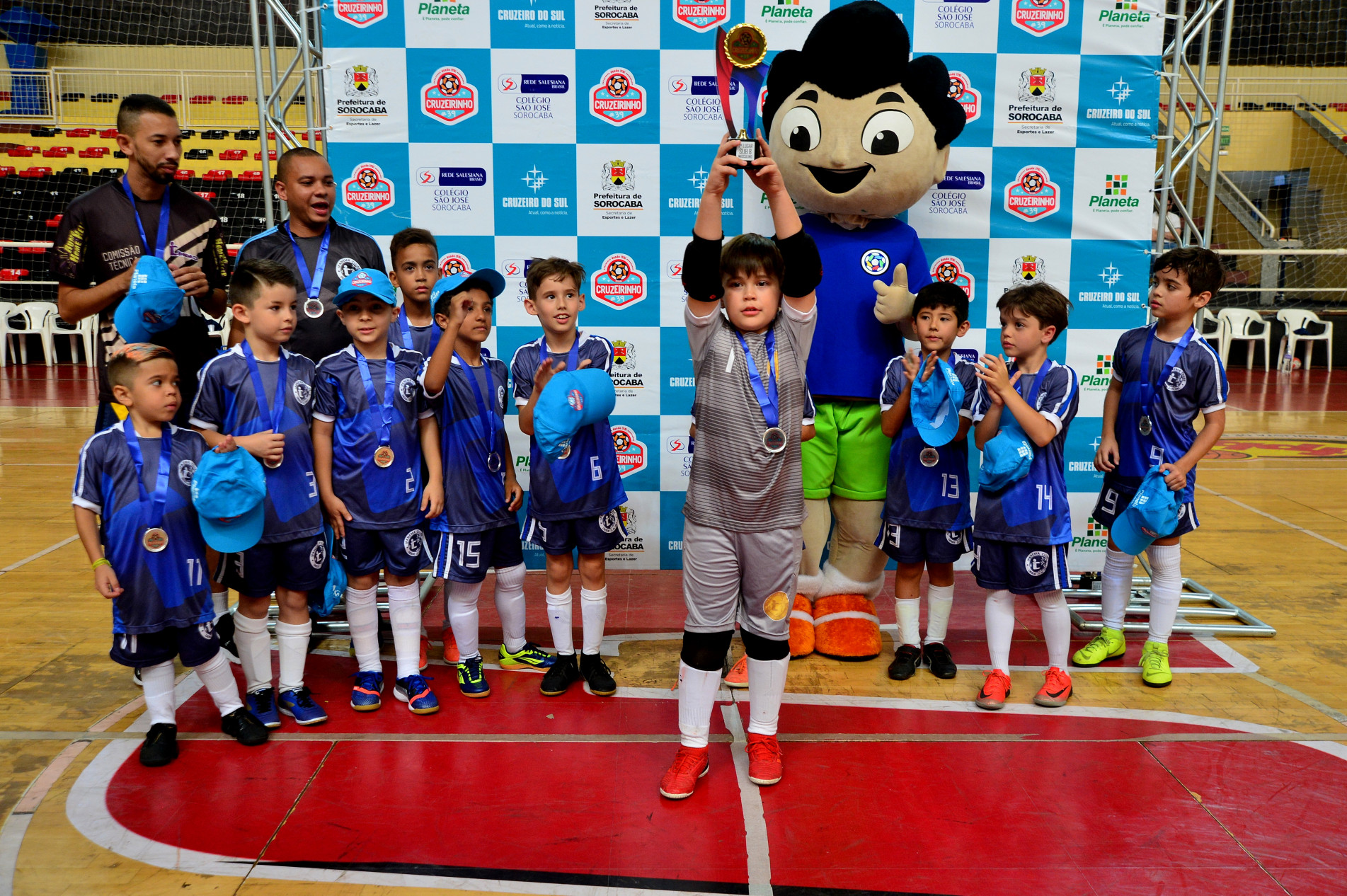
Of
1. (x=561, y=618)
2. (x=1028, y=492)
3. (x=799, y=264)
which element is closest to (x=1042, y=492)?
(x=1028, y=492)

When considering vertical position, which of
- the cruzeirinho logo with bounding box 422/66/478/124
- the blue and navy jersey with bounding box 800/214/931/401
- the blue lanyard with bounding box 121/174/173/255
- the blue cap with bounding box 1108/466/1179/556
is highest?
the cruzeirinho logo with bounding box 422/66/478/124

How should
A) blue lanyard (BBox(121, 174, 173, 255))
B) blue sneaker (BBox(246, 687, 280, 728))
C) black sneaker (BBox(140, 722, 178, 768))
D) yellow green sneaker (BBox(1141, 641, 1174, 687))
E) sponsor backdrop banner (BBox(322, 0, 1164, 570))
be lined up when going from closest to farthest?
black sneaker (BBox(140, 722, 178, 768)) → blue sneaker (BBox(246, 687, 280, 728)) → blue lanyard (BBox(121, 174, 173, 255)) → yellow green sneaker (BBox(1141, 641, 1174, 687)) → sponsor backdrop banner (BBox(322, 0, 1164, 570))

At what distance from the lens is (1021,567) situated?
3777 millimetres

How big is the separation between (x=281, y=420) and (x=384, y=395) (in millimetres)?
380

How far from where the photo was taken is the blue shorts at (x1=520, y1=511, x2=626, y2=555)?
394 cm

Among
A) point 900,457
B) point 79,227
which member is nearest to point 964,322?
point 900,457

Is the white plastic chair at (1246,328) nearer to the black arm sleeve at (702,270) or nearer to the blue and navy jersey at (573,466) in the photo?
the blue and navy jersey at (573,466)

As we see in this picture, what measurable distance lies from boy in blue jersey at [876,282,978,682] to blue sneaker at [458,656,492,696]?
1720mm

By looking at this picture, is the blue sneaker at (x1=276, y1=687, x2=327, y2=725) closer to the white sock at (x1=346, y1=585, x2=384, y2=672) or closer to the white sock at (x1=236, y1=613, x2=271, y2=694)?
the white sock at (x1=236, y1=613, x2=271, y2=694)

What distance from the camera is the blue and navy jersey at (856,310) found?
14.0 feet

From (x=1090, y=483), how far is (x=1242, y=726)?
1807mm

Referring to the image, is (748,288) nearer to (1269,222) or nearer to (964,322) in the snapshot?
(964,322)

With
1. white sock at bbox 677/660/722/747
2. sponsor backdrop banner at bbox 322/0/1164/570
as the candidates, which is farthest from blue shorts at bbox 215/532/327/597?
sponsor backdrop banner at bbox 322/0/1164/570

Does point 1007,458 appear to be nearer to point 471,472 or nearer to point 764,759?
point 764,759
